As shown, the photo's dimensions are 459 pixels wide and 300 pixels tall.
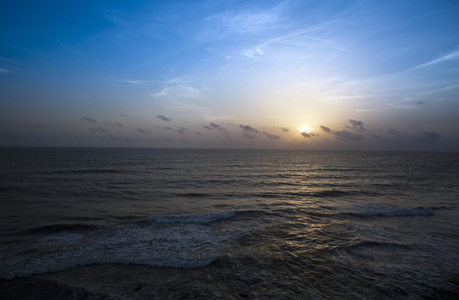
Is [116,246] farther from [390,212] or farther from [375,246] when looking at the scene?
[390,212]

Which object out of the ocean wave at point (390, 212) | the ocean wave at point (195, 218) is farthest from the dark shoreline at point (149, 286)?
the ocean wave at point (390, 212)

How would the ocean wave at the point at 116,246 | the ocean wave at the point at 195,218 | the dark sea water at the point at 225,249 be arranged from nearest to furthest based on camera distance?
the dark sea water at the point at 225,249 < the ocean wave at the point at 116,246 < the ocean wave at the point at 195,218

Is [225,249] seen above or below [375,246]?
below

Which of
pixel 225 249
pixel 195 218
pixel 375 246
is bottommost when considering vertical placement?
pixel 195 218

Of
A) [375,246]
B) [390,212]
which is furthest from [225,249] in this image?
[390,212]

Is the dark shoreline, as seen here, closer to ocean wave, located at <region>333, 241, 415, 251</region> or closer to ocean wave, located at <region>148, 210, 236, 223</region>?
ocean wave, located at <region>333, 241, 415, 251</region>

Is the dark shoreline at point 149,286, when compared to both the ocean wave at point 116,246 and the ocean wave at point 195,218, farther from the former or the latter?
the ocean wave at point 195,218

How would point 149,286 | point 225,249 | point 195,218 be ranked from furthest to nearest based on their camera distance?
point 195,218 < point 225,249 < point 149,286

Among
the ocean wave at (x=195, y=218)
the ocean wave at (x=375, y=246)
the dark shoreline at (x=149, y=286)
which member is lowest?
the ocean wave at (x=195, y=218)

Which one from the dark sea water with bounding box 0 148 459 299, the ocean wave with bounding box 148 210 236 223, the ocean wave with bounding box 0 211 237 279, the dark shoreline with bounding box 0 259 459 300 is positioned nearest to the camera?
the dark shoreline with bounding box 0 259 459 300

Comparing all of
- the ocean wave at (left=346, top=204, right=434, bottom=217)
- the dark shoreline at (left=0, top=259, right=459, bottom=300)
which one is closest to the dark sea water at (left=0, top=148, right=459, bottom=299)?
the dark shoreline at (left=0, top=259, right=459, bottom=300)

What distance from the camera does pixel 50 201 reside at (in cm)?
1981

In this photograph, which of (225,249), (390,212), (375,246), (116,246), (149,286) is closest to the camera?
(149,286)

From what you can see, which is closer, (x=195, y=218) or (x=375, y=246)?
(x=375, y=246)
